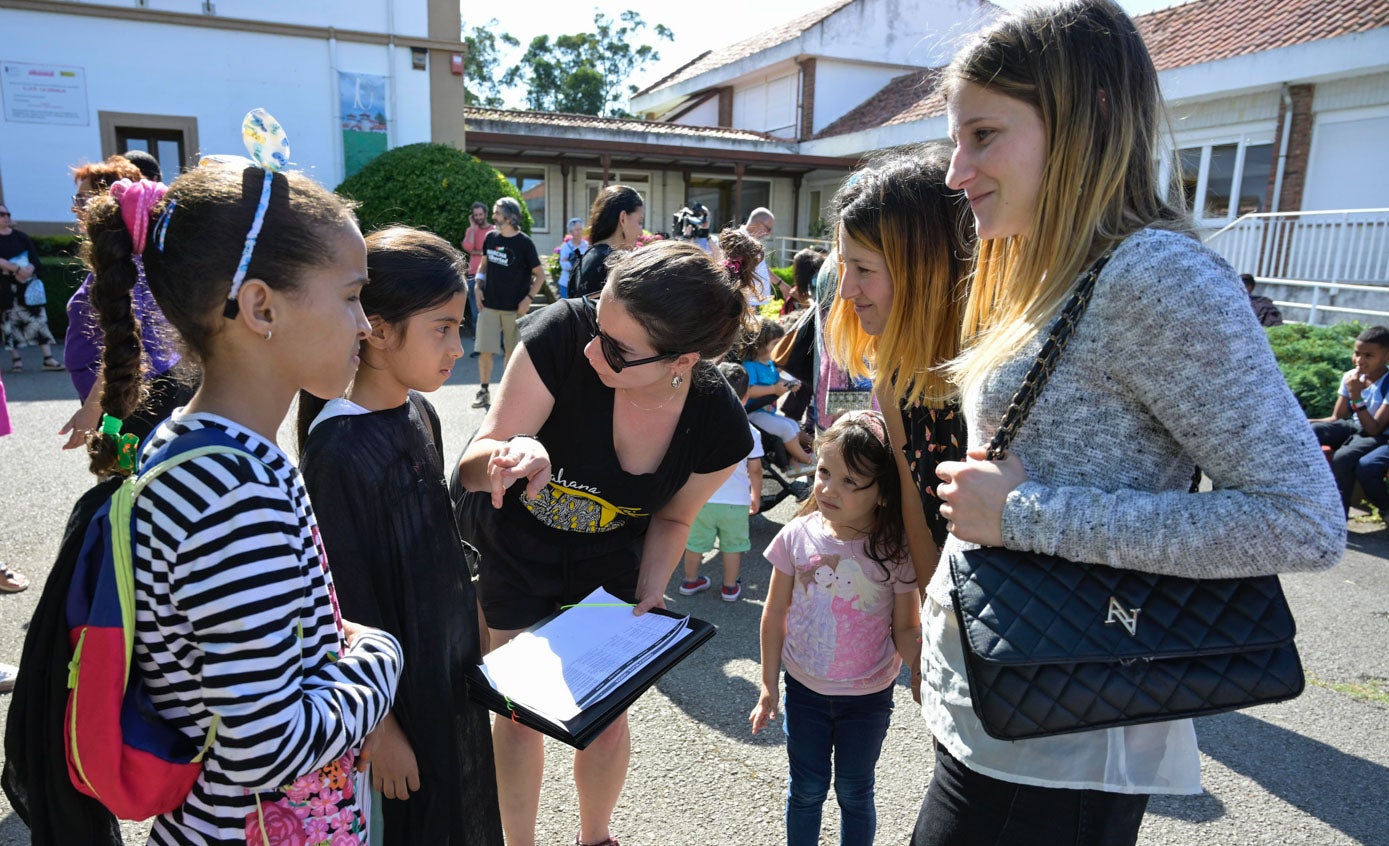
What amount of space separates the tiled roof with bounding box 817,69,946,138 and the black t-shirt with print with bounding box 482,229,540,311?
12533 millimetres

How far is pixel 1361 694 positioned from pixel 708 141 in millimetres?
20531

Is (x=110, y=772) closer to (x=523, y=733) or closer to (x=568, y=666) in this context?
(x=568, y=666)

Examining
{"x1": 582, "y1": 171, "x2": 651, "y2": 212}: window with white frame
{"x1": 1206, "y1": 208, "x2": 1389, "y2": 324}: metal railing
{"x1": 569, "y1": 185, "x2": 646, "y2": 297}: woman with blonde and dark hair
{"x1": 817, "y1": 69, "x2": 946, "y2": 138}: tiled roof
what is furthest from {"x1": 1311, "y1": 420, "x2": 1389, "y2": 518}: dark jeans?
{"x1": 582, "y1": 171, "x2": 651, "y2": 212}: window with white frame

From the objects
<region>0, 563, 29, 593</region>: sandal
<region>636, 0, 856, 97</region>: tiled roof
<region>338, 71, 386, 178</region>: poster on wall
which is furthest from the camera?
<region>636, 0, 856, 97</region>: tiled roof

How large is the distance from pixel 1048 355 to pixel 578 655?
123 centimetres

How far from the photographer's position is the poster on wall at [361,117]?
15797mm

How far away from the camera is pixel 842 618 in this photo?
2305 mm

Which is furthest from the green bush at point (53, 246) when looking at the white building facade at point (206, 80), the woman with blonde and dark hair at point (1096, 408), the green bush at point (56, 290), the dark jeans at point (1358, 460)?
the dark jeans at point (1358, 460)

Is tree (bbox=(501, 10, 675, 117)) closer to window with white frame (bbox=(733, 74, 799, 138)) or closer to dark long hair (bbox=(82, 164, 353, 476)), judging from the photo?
window with white frame (bbox=(733, 74, 799, 138))

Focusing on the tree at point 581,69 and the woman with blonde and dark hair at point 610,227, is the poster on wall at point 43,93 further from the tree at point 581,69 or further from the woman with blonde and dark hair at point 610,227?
the tree at point 581,69

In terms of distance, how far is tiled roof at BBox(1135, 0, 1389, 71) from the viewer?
11984 mm

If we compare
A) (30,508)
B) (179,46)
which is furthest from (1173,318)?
(179,46)

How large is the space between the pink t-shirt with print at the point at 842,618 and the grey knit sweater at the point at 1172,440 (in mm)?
1042

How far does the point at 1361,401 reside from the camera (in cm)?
661
